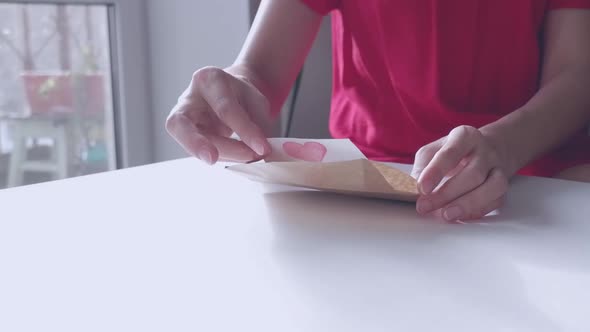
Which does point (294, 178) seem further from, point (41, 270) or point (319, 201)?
point (41, 270)

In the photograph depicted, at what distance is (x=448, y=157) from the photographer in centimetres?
50

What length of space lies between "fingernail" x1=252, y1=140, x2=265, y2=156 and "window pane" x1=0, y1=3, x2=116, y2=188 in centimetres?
82

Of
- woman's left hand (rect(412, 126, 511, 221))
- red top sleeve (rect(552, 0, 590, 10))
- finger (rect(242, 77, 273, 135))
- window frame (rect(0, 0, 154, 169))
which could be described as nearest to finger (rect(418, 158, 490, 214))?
woman's left hand (rect(412, 126, 511, 221))

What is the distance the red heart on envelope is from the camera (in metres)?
0.57

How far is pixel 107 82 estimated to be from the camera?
4.39 feet

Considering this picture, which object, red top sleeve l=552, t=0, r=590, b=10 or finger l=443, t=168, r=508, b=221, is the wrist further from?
red top sleeve l=552, t=0, r=590, b=10

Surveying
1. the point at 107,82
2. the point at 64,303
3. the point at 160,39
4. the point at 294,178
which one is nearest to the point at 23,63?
the point at 107,82

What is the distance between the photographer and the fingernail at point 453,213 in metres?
0.47

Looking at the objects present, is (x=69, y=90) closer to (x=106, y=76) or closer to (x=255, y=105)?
(x=106, y=76)

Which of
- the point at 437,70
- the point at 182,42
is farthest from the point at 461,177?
the point at 182,42

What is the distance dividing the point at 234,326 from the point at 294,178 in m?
0.23

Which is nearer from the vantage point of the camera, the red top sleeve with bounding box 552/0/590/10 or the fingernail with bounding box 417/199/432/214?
the fingernail with bounding box 417/199/432/214

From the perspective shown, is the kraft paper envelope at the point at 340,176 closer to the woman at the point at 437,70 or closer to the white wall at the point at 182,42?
the woman at the point at 437,70

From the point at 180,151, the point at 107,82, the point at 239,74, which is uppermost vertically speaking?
the point at 239,74
